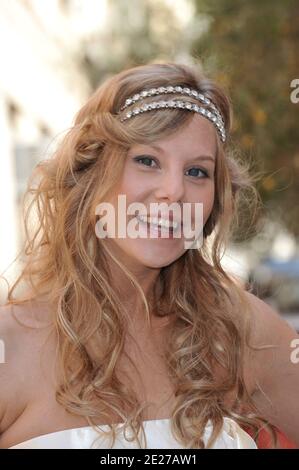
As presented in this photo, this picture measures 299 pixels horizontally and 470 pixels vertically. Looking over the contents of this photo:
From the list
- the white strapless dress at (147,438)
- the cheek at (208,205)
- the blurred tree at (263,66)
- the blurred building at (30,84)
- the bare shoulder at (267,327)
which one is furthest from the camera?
the blurred building at (30,84)

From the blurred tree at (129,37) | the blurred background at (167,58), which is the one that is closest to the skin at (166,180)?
the blurred background at (167,58)

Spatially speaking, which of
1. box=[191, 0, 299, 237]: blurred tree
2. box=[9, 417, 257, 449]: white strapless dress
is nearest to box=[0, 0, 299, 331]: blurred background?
box=[191, 0, 299, 237]: blurred tree

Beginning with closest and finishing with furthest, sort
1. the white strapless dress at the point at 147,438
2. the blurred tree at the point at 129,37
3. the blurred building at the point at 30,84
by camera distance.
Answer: the white strapless dress at the point at 147,438 → the blurred building at the point at 30,84 → the blurred tree at the point at 129,37

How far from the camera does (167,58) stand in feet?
34.4

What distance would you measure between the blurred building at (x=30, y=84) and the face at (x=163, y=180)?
5.84 metres

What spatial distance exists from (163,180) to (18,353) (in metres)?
0.65

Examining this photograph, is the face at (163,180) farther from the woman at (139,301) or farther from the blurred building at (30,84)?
the blurred building at (30,84)

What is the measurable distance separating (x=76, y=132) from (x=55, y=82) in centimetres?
1052

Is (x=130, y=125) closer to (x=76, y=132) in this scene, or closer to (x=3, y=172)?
(x=76, y=132)

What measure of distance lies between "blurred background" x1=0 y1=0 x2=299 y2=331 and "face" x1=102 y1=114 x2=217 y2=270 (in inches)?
43.9

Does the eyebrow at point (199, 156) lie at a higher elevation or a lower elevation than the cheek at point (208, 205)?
higher

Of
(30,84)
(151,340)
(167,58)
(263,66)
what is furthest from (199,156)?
(30,84)

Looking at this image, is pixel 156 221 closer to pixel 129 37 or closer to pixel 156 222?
pixel 156 222

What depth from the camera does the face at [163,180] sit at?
245 cm
